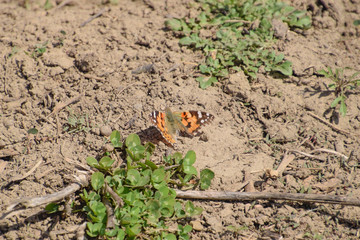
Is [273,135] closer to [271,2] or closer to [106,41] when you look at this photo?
[271,2]

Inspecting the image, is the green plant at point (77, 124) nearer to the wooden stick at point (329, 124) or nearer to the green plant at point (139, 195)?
the green plant at point (139, 195)

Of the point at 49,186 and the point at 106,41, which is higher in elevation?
the point at 106,41

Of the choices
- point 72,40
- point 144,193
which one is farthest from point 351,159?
point 72,40

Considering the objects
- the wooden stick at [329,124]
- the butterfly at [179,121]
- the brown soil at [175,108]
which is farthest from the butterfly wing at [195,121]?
the wooden stick at [329,124]

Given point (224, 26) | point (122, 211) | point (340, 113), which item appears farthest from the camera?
point (224, 26)

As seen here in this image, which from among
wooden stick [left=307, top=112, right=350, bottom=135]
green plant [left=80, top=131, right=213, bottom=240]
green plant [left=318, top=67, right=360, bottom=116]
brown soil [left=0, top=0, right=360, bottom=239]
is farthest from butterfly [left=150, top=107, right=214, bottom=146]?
green plant [left=318, top=67, right=360, bottom=116]

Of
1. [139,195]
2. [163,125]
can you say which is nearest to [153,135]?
[163,125]
